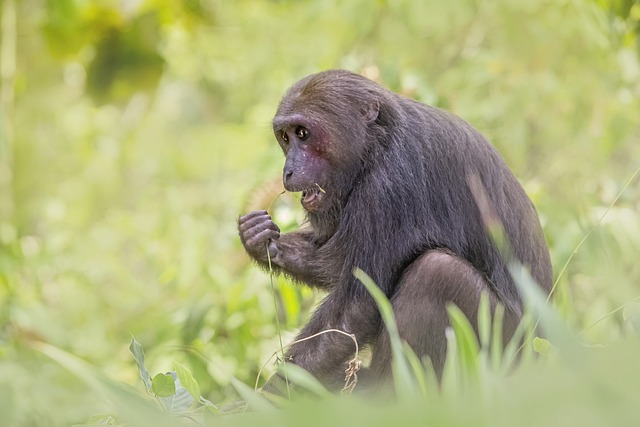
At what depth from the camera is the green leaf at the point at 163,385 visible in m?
3.38

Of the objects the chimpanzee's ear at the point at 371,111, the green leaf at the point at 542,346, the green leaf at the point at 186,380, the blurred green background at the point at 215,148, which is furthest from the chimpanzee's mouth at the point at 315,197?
the green leaf at the point at 542,346

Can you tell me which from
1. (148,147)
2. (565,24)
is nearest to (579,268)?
(565,24)

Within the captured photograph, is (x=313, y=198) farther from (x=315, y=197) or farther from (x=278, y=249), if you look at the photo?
(x=278, y=249)

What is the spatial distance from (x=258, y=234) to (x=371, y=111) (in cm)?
90

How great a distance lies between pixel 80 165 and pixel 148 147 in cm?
111

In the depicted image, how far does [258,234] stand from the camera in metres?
4.89

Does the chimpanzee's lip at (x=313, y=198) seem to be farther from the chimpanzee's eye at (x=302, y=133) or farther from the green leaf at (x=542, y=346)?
the green leaf at (x=542, y=346)

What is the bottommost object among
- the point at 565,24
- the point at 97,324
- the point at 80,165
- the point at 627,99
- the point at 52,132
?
the point at 97,324

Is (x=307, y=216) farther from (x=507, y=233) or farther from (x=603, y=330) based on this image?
(x=603, y=330)

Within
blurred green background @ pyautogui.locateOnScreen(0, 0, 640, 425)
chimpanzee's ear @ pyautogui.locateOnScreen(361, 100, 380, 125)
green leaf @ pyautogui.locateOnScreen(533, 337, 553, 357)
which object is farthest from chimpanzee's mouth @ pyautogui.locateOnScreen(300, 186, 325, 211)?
green leaf @ pyautogui.locateOnScreen(533, 337, 553, 357)

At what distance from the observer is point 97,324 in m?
10.5

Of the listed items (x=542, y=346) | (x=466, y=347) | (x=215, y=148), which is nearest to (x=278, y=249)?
(x=542, y=346)

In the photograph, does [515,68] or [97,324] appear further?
[97,324]

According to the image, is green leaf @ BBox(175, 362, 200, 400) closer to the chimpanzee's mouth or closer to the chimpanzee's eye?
the chimpanzee's mouth
